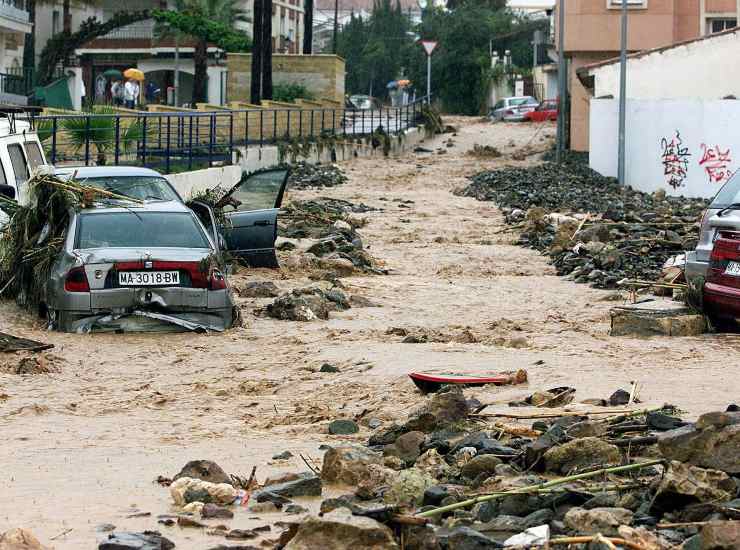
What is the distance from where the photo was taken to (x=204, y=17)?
2741 inches

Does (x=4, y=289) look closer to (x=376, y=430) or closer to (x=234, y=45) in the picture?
(x=376, y=430)

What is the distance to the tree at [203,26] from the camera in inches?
2616

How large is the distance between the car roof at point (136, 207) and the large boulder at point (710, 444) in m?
8.18

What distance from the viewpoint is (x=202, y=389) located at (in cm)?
1110

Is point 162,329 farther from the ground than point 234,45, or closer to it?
closer to it

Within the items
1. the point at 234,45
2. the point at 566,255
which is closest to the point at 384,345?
the point at 566,255

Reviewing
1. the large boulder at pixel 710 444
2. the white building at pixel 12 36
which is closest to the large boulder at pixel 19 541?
the large boulder at pixel 710 444

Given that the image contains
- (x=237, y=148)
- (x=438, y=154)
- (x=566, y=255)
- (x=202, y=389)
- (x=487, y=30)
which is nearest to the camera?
(x=202, y=389)

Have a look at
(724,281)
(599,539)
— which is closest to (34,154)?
(724,281)

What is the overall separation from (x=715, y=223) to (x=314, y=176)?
26.7m

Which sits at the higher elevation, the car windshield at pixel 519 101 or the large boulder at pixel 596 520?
the car windshield at pixel 519 101

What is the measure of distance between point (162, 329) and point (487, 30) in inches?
3215

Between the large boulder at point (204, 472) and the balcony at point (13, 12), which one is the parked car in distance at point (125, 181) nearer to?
the large boulder at point (204, 472)

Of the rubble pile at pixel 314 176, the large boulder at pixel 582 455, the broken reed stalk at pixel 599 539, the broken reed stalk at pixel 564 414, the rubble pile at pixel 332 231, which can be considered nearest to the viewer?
the broken reed stalk at pixel 599 539
